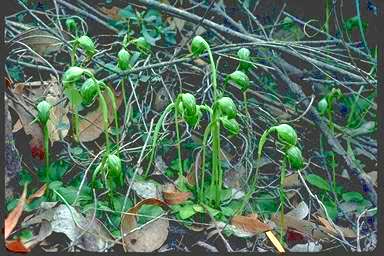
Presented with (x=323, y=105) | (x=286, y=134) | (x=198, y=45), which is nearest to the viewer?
(x=286, y=134)

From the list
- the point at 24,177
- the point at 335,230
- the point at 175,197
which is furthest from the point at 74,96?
the point at 335,230

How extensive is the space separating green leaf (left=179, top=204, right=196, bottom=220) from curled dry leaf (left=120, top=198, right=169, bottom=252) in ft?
0.09

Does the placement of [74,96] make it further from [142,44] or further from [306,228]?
[306,228]

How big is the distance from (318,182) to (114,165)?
0.41m

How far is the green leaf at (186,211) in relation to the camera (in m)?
1.84

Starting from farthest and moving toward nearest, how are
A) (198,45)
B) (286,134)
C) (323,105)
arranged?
(323,105) < (198,45) < (286,134)

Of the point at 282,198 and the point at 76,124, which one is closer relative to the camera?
the point at 282,198

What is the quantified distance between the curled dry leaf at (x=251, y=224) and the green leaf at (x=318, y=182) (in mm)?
188

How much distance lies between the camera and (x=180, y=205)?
1873 millimetres

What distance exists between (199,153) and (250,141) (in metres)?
0.10

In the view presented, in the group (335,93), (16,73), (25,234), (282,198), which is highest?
(335,93)

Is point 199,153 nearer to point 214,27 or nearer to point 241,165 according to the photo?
point 241,165

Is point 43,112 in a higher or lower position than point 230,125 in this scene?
lower

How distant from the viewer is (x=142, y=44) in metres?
2.04
